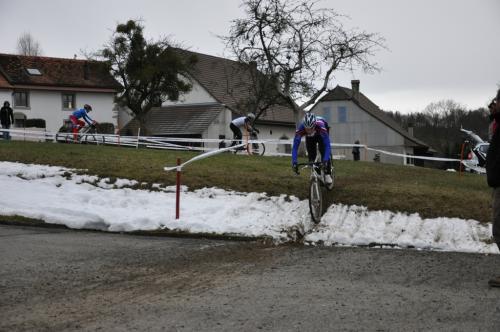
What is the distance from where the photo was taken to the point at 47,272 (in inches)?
297

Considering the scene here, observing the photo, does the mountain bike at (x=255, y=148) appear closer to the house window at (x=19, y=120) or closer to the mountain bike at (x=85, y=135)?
the mountain bike at (x=85, y=135)

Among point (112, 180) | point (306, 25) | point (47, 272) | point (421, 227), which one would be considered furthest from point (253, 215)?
point (306, 25)

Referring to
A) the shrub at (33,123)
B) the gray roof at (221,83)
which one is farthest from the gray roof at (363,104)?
the shrub at (33,123)

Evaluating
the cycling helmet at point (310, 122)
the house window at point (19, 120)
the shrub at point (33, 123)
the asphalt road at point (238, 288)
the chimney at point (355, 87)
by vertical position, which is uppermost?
the chimney at point (355, 87)

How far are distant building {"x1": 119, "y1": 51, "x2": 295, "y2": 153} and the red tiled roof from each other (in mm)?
6773

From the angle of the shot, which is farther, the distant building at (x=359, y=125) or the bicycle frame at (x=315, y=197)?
the distant building at (x=359, y=125)

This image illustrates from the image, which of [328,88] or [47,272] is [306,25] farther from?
[47,272]

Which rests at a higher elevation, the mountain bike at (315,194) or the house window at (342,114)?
the house window at (342,114)

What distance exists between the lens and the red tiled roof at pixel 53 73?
57.1m

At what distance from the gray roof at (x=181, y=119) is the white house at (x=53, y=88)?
579 centimetres

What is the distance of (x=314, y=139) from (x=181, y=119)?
4064 cm

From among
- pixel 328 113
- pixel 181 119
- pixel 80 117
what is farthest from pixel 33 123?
pixel 328 113

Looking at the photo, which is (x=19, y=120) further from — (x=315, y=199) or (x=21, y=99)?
(x=315, y=199)

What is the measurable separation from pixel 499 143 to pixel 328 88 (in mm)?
25823
